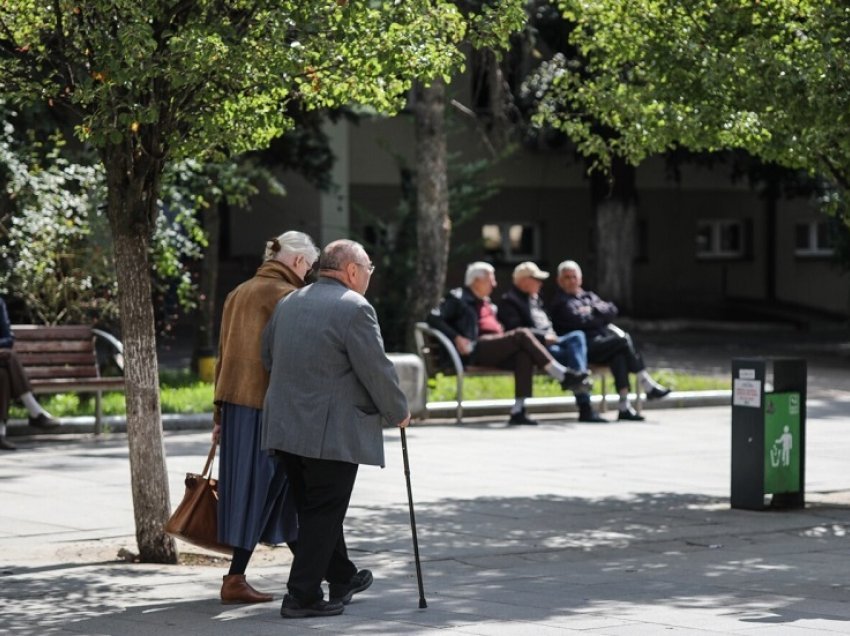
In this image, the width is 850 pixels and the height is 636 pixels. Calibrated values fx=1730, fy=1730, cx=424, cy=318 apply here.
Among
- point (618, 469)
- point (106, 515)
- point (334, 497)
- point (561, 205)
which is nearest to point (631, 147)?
point (618, 469)

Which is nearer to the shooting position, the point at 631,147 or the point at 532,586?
the point at 532,586

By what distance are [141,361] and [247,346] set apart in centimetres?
128

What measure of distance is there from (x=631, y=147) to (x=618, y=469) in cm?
284

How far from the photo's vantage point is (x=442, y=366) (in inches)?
686

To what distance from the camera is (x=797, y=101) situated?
1058 cm

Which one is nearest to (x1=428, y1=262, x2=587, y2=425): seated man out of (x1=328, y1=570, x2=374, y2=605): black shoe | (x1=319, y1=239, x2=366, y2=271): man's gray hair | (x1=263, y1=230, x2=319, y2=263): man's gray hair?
(x1=263, y1=230, x2=319, y2=263): man's gray hair

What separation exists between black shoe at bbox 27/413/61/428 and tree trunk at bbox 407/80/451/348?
6.50 meters

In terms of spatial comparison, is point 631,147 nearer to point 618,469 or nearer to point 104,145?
point 618,469

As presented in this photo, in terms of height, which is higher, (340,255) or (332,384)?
(340,255)

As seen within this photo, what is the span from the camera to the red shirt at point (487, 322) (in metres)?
17.8

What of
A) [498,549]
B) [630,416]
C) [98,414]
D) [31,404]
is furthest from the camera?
[630,416]

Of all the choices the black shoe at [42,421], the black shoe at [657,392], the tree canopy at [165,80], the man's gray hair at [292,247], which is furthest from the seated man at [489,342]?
the man's gray hair at [292,247]

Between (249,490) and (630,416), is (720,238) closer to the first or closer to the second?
(630,416)

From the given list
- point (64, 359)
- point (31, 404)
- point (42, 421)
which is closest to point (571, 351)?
point (64, 359)
